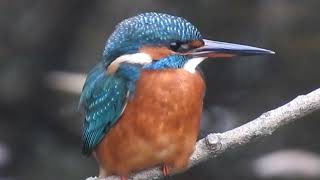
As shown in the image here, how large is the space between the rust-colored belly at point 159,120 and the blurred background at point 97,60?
88 cm

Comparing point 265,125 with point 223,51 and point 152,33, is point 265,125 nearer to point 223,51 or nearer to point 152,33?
point 223,51

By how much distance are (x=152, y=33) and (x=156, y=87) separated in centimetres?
18

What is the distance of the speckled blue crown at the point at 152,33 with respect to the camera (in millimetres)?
5445

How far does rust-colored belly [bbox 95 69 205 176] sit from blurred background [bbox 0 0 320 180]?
2.90 feet

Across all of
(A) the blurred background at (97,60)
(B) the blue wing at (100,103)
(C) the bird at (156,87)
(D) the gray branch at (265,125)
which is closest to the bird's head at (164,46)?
(C) the bird at (156,87)

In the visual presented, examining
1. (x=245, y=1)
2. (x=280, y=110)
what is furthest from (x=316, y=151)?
(x=280, y=110)

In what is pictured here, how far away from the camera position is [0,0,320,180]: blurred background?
6.45 meters

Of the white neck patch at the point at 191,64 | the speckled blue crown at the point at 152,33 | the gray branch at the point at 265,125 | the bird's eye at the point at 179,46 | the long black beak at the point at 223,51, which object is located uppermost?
the speckled blue crown at the point at 152,33

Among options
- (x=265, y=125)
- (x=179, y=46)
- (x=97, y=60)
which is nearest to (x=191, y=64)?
(x=179, y=46)

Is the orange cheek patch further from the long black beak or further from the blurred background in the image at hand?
the blurred background

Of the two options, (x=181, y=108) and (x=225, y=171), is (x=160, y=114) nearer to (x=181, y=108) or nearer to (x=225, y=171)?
(x=181, y=108)

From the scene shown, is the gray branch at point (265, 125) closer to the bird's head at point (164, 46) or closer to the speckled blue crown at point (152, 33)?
the bird's head at point (164, 46)

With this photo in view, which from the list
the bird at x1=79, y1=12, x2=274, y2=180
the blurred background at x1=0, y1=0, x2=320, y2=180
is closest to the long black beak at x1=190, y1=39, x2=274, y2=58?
the bird at x1=79, y1=12, x2=274, y2=180

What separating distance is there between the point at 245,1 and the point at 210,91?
1.28ft
